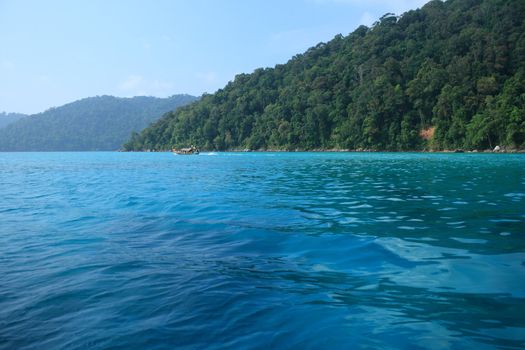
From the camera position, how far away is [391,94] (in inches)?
4250

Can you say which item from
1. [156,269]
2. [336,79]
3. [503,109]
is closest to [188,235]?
[156,269]

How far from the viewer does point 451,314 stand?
486 cm

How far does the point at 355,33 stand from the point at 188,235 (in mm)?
179564

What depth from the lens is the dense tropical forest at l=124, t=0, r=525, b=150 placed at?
86688mm

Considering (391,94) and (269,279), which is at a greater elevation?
(391,94)

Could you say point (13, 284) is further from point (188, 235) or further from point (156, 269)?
point (188, 235)

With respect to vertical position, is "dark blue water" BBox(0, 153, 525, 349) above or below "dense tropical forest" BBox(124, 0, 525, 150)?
below

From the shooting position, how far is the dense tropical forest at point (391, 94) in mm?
86688

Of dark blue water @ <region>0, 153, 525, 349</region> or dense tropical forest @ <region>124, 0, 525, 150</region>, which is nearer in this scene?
dark blue water @ <region>0, 153, 525, 349</region>

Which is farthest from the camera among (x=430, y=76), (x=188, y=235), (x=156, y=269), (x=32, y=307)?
(x=430, y=76)

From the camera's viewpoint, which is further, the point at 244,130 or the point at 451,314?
the point at 244,130

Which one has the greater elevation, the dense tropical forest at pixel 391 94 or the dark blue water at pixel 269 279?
the dense tropical forest at pixel 391 94

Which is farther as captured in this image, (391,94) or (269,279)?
(391,94)

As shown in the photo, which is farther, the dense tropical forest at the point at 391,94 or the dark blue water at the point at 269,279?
the dense tropical forest at the point at 391,94
